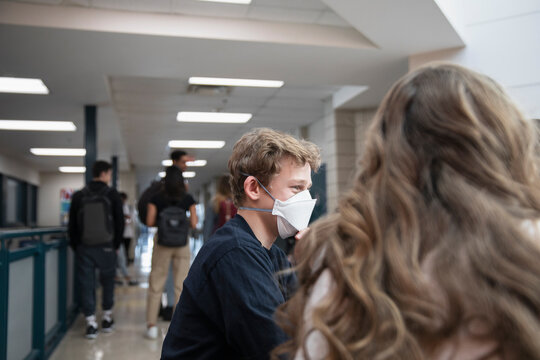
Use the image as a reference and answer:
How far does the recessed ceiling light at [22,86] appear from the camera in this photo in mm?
6125

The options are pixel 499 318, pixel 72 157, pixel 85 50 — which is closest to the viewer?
pixel 499 318

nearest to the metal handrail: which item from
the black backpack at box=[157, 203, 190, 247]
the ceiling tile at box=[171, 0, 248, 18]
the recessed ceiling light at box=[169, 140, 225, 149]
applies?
the black backpack at box=[157, 203, 190, 247]

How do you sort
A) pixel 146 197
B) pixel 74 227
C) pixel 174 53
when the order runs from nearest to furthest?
pixel 146 197
pixel 74 227
pixel 174 53

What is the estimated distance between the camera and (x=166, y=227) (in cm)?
436

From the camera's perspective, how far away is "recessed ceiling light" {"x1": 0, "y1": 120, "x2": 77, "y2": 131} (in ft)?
28.0

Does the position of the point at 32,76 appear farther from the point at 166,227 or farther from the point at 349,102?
the point at 349,102

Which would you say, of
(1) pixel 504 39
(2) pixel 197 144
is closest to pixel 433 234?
(1) pixel 504 39

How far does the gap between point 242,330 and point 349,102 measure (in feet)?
Answer: 22.7

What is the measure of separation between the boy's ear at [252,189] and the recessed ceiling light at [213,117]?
750 cm

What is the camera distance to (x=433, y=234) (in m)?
0.62

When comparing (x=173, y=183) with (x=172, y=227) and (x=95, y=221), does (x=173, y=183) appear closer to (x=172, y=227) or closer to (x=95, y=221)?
(x=172, y=227)

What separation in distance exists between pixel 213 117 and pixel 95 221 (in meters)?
4.85

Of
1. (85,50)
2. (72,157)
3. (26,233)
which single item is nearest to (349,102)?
(85,50)

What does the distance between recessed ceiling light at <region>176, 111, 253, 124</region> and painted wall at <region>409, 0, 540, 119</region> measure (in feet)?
15.7
